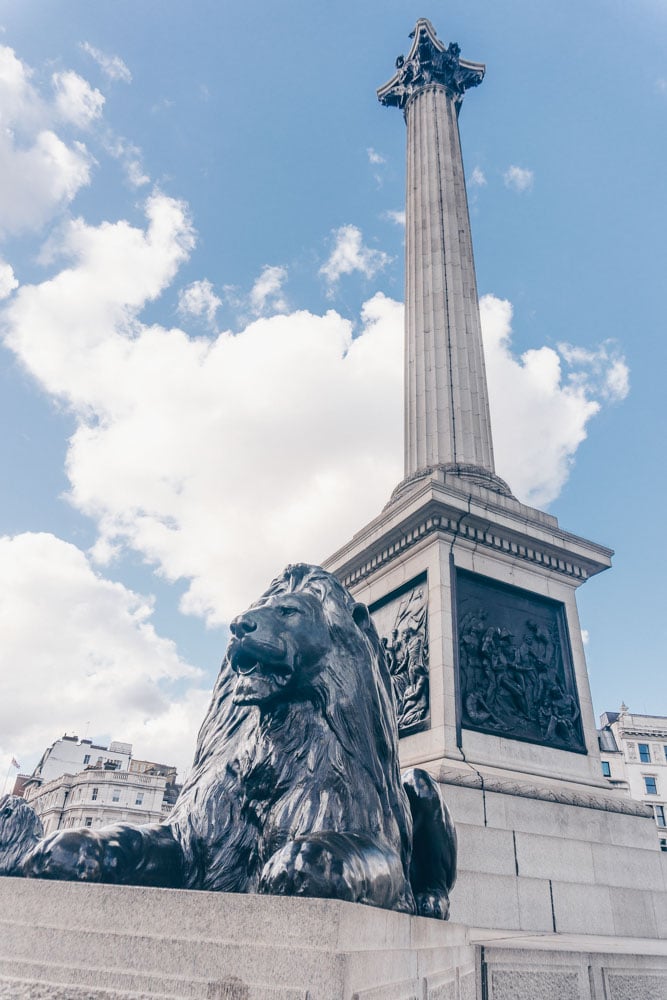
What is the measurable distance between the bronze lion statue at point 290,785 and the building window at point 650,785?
54.6m

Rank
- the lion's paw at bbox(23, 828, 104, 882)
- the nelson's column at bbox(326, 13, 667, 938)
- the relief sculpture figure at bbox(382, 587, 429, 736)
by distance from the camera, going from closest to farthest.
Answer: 1. the lion's paw at bbox(23, 828, 104, 882)
2. the nelson's column at bbox(326, 13, 667, 938)
3. the relief sculpture figure at bbox(382, 587, 429, 736)

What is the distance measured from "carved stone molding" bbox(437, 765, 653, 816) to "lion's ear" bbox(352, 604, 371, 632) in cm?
456

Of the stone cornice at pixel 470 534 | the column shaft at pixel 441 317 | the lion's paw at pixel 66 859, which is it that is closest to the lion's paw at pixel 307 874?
the lion's paw at pixel 66 859

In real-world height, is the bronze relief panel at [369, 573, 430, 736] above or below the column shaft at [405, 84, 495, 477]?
below

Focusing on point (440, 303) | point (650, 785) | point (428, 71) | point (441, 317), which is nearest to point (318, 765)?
point (441, 317)

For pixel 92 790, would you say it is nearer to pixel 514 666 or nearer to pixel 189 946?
pixel 514 666

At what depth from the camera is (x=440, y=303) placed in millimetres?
14492

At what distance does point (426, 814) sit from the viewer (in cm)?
396

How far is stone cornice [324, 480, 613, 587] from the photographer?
9820mm

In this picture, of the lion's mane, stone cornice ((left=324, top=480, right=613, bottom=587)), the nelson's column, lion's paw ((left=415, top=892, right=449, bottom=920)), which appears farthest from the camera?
stone cornice ((left=324, top=480, right=613, bottom=587))

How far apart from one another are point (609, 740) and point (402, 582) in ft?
151

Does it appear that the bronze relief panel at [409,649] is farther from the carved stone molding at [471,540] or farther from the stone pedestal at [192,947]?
the stone pedestal at [192,947]

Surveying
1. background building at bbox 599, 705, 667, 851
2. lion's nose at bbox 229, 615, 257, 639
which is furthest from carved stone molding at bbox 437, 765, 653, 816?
background building at bbox 599, 705, 667, 851

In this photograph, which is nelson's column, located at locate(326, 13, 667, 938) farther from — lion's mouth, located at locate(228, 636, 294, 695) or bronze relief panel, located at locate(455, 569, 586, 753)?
lion's mouth, located at locate(228, 636, 294, 695)
